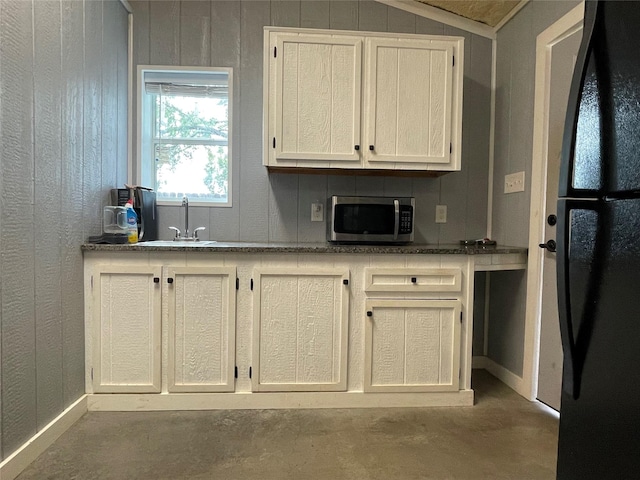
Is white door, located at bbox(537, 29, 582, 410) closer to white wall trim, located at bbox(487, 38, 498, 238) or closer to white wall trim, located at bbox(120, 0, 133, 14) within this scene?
white wall trim, located at bbox(487, 38, 498, 238)

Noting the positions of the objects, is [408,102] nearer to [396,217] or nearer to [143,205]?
[396,217]

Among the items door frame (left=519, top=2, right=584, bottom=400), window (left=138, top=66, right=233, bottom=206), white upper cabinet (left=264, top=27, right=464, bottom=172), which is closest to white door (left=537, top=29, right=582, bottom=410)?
door frame (left=519, top=2, right=584, bottom=400)

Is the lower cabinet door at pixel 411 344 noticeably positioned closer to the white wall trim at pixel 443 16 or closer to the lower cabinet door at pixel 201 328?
the lower cabinet door at pixel 201 328

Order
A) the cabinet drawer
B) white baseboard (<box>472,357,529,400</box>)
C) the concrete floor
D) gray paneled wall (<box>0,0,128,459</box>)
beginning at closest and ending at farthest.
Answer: gray paneled wall (<box>0,0,128,459</box>)
the concrete floor
the cabinet drawer
white baseboard (<box>472,357,529,400</box>)

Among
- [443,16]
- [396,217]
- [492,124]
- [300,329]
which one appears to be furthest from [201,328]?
[443,16]

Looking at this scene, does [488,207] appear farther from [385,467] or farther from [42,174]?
[42,174]

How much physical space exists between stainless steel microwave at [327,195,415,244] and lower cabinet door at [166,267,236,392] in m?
0.69

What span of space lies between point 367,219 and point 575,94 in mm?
1451

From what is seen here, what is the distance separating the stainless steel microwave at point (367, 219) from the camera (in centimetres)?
230

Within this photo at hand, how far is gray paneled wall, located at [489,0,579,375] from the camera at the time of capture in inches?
91.7

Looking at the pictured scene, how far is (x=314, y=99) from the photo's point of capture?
2.26m

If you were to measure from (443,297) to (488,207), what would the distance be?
1.00 metres

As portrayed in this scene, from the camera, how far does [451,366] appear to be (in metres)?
2.15

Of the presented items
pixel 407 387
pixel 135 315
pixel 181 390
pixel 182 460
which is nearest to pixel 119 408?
pixel 181 390
